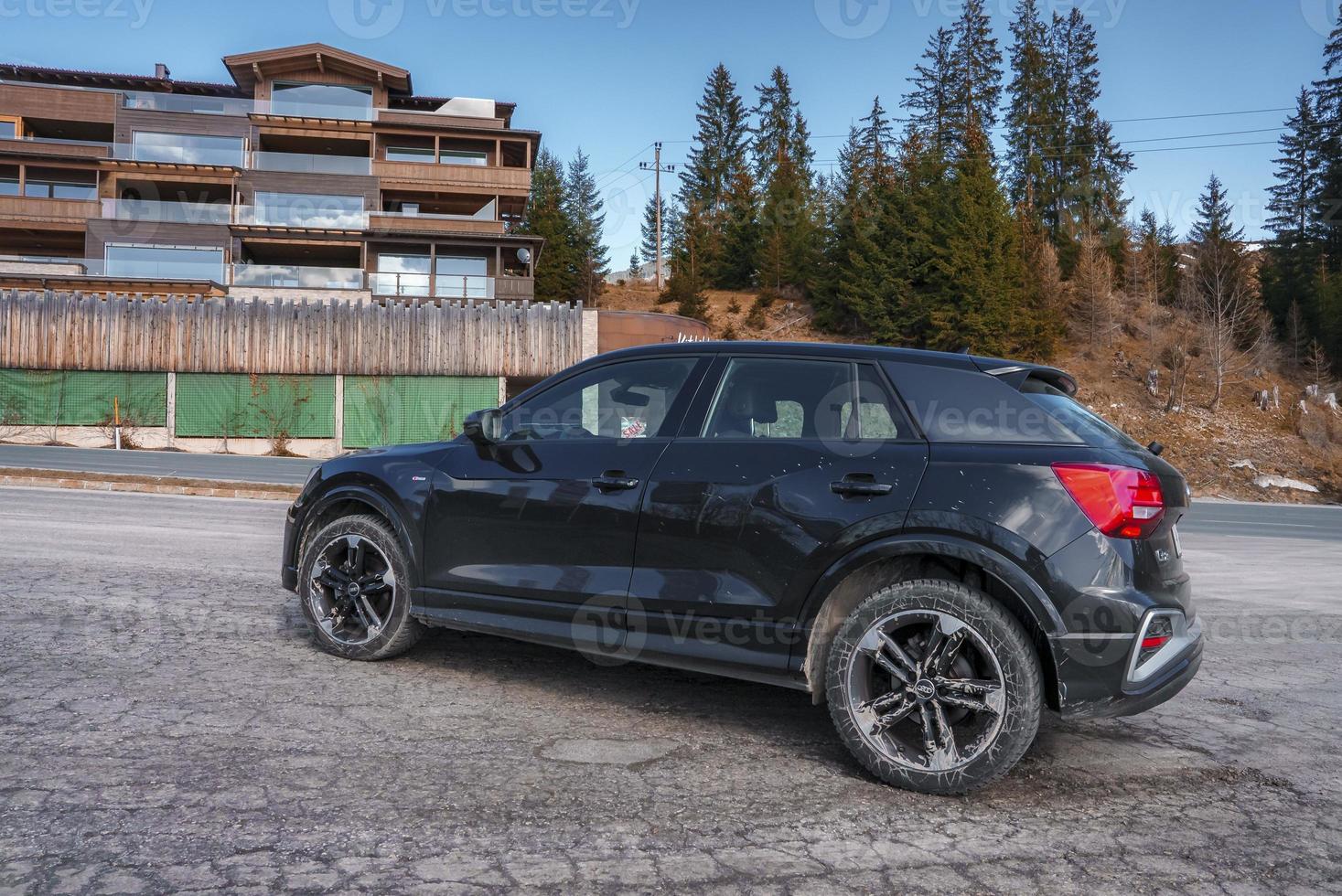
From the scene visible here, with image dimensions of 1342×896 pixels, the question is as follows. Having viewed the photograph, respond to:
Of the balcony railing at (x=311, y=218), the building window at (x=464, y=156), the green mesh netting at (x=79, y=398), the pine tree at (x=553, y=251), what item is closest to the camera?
the green mesh netting at (x=79, y=398)

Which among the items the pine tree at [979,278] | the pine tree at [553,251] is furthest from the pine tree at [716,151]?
the pine tree at [979,278]

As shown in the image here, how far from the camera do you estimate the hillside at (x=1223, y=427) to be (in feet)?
123

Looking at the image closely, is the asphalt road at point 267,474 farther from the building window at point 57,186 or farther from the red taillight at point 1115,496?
the building window at point 57,186

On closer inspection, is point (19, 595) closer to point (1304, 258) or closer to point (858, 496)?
point (858, 496)

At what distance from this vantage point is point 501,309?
3612cm

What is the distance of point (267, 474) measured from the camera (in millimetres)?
21781

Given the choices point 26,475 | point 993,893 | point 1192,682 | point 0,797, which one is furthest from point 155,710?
point 26,475

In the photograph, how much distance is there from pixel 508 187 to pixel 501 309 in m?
15.5

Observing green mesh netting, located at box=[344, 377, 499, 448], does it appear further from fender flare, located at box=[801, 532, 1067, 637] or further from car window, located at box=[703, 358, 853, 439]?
fender flare, located at box=[801, 532, 1067, 637]

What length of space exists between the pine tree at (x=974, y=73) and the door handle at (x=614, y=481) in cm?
7539

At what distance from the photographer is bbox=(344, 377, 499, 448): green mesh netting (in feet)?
114

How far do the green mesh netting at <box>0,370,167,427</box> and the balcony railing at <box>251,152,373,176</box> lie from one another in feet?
60.6

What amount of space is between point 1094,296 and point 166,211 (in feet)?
157

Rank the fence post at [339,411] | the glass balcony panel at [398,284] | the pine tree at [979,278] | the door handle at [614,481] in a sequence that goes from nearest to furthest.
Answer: the door handle at [614,481]
the fence post at [339,411]
the glass balcony panel at [398,284]
the pine tree at [979,278]
